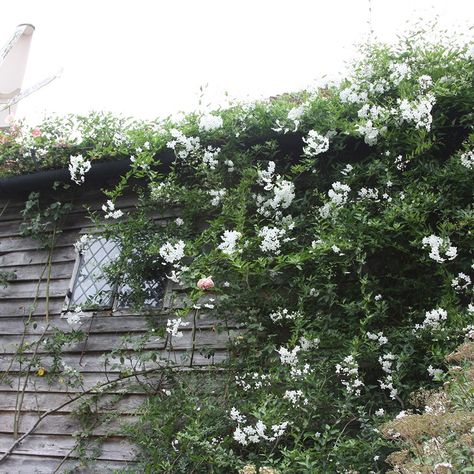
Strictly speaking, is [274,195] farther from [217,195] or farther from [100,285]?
[100,285]

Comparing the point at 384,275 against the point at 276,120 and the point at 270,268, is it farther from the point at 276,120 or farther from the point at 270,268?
the point at 276,120

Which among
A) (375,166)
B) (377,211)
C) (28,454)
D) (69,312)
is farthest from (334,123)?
(28,454)

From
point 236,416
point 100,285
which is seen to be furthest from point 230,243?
point 100,285

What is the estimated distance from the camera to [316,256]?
394 cm

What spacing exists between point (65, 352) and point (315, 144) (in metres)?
2.50

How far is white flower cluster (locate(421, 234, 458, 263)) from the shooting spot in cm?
362

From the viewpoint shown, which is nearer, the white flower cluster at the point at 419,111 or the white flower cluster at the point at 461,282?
the white flower cluster at the point at 461,282

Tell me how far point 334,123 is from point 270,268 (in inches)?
42.4

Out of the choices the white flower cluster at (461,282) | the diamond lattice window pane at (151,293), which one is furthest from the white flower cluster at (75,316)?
the white flower cluster at (461,282)

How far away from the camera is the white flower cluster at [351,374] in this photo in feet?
11.6

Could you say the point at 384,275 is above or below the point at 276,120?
below

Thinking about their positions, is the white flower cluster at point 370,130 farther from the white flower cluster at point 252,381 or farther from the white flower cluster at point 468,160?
the white flower cluster at point 252,381

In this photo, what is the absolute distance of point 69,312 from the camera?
4.99m

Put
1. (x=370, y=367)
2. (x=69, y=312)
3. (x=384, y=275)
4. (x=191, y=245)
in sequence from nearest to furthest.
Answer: (x=370, y=367) → (x=384, y=275) → (x=191, y=245) → (x=69, y=312)
